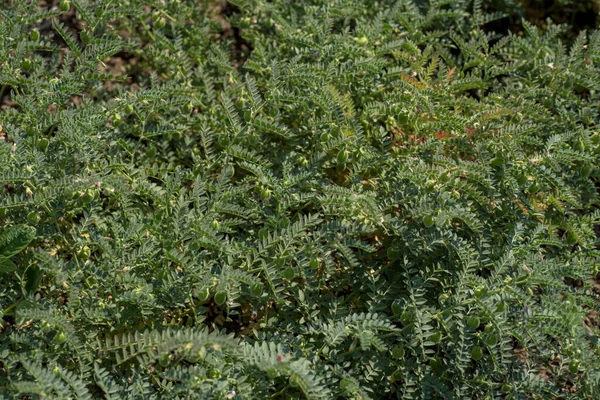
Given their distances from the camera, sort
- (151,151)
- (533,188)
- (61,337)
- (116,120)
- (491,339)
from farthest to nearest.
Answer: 1. (151,151)
2. (116,120)
3. (533,188)
4. (491,339)
5. (61,337)

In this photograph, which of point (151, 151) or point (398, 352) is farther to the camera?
point (151, 151)

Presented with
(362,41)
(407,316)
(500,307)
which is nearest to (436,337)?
(407,316)

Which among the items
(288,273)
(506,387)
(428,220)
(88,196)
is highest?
(88,196)

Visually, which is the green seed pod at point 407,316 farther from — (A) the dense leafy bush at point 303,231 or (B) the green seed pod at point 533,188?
(B) the green seed pod at point 533,188

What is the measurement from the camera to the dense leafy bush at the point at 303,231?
2527 millimetres

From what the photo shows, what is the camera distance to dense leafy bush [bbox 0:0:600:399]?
253 cm

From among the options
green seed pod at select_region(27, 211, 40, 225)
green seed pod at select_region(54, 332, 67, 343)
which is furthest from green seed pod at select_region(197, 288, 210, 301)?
green seed pod at select_region(27, 211, 40, 225)

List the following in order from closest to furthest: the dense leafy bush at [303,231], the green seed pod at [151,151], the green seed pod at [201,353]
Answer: the green seed pod at [201,353] < the dense leafy bush at [303,231] < the green seed pod at [151,151]

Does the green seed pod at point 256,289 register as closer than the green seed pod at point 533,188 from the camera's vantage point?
Yes

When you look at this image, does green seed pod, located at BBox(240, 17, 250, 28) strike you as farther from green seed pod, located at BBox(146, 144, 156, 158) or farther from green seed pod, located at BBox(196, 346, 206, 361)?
green seed pod, located at BBox(196, 346, 206, 361)

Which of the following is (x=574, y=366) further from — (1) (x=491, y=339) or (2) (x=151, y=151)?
(2) (x=151, y=151)

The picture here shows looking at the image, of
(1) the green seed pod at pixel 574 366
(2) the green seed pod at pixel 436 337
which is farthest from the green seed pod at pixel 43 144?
(1) the green seed pod at pixel 574 366

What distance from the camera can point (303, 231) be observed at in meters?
2.77

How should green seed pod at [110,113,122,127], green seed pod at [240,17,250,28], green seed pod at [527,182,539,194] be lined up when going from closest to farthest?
green seed pod at [527,182,539,194] < green seed pod at [110,113,122,127] < green seed pod at [240,17,250,28]
